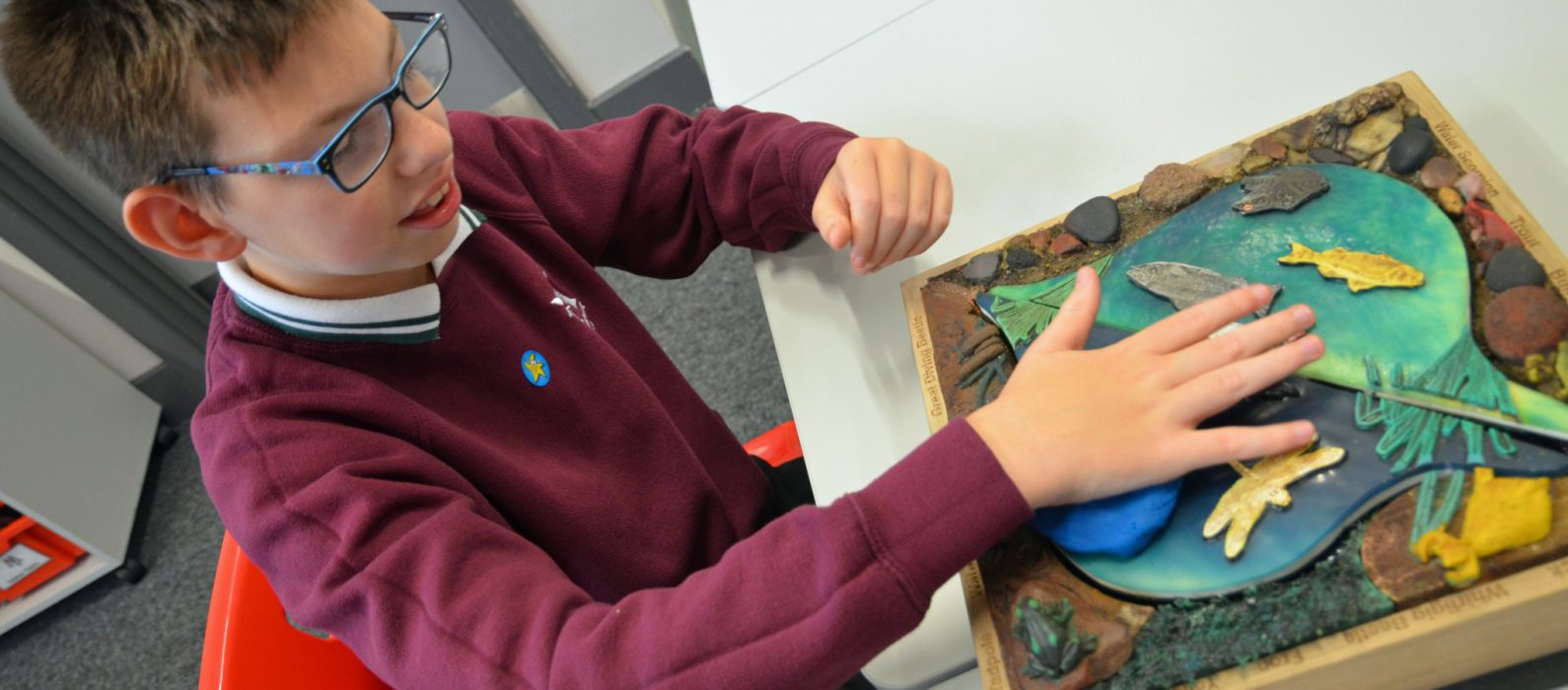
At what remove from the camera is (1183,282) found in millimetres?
610

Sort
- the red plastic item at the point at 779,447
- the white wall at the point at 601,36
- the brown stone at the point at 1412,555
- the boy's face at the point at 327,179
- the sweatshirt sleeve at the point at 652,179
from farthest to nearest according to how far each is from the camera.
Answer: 1. the white wall at the point at 601,36
2. the red plastic item at the point at 779,447
3. the sweatshirt sleeve at the point at 652,179
4. the boy's face at the point at 327,179
5. the brown stone at the point at 1412,555

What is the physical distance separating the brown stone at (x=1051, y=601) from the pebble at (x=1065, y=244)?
217mm

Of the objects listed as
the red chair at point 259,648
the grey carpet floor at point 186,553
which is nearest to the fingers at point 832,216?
the red chair at point 259,648

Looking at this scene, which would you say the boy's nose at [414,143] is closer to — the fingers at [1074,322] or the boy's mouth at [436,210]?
the boy's mouth at [436,210]

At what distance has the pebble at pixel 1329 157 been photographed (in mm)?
633

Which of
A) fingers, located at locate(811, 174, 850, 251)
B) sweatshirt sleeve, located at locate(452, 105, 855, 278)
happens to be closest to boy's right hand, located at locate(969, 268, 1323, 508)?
fingers, located at locate(811, 174, 850, 251)

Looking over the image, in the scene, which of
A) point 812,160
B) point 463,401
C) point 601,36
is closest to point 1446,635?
point 812,160

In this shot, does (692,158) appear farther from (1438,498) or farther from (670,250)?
(1438,498)

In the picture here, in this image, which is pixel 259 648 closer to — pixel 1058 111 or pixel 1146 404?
pixel 1146 404

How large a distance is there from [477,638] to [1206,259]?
0.50m

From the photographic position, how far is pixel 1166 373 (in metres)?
0.55

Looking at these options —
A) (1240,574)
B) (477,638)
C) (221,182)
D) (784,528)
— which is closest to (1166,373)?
(1240,574)

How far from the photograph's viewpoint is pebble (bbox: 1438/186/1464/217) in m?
0.57

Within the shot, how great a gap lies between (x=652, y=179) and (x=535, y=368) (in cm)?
23
